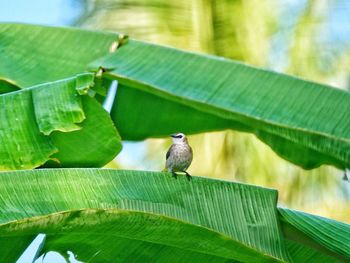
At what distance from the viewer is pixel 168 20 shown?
26.1ft

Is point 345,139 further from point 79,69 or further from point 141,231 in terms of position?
point 79,69

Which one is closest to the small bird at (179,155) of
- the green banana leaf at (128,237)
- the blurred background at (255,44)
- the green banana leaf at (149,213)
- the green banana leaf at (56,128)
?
the green banana leaf at (56,128)

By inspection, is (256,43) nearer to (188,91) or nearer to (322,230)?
(188,91)

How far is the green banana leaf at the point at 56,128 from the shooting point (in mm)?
3373

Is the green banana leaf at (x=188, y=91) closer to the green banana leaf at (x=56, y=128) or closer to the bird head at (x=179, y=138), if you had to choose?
the bird head at (x=179, y=138)

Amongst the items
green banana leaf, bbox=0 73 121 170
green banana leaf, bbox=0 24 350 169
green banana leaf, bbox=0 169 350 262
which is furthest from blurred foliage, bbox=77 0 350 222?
green banana leaf, bbox=0 169 350 262

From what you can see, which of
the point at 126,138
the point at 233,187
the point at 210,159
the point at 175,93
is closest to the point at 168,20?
the point at 210,159

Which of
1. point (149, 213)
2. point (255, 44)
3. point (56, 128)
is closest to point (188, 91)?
point (56, 128)

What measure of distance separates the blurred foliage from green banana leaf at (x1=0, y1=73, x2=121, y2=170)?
4.24 meters

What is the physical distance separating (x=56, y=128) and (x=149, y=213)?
2.10 feet

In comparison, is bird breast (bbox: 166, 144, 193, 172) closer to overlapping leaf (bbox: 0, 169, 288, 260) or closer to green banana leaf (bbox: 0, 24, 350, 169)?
green banana leaf (bbox: 0, 24, 350, 169)

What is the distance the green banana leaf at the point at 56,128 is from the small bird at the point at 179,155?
18.7 inches

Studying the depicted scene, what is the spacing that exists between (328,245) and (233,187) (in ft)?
1.18

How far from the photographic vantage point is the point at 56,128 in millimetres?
3400
